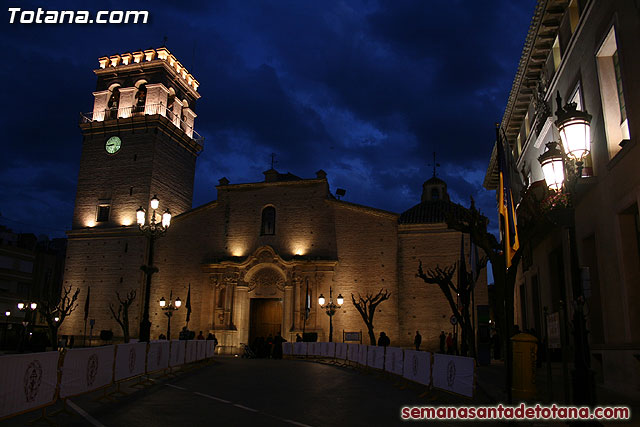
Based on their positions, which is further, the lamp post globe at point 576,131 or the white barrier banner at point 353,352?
the white barrier banner at point 353,352

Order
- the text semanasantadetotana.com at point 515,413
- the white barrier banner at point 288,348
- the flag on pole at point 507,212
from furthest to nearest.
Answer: the white barrier banner at point 288,348 < the flag on pole at point 507,212 < the text semanasantadetotana.com at point 515,413

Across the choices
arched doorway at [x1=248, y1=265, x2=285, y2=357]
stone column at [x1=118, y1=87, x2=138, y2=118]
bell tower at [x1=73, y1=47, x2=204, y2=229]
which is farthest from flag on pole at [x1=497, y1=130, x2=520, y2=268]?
stone column at [x1=118, y1=87, x2=138, y2=118]

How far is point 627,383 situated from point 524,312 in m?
13.8

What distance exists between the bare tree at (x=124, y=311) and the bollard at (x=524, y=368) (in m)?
28.7

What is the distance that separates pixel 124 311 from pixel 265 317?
9.19 meters

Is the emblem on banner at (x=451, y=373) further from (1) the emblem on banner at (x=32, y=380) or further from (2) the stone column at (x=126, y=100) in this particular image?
(2) the stone column at (x=126, y=100)

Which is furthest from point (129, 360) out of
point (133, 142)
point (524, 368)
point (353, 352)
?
point (133, 142)

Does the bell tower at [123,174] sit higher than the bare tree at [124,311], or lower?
higher

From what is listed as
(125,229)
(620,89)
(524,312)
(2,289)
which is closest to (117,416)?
(620,89)

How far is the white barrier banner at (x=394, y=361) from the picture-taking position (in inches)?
613

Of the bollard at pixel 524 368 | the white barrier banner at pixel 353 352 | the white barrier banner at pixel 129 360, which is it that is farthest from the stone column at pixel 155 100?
the bollard at pixel 524 368

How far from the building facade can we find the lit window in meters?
0.02

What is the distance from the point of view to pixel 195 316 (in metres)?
35.3

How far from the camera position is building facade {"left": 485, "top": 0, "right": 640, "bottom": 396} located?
1027 centimetres
